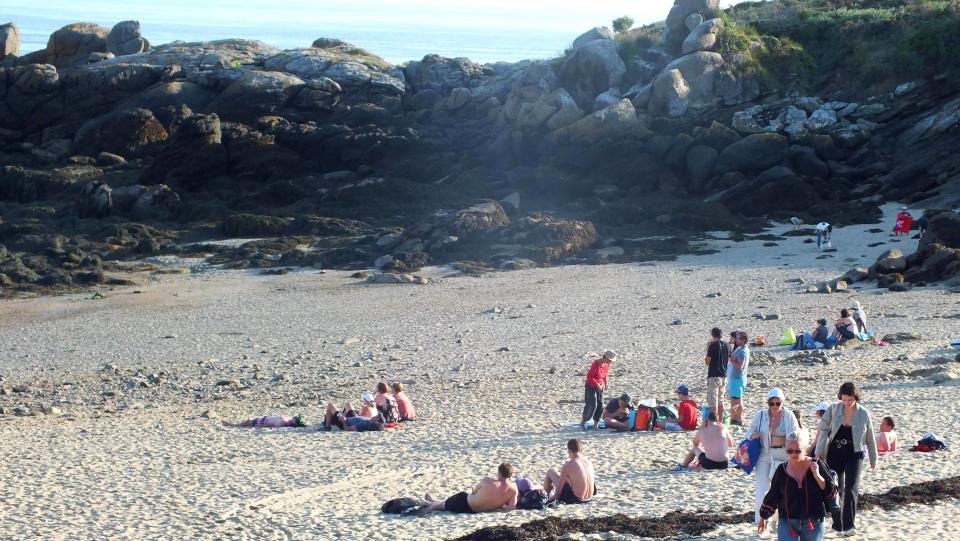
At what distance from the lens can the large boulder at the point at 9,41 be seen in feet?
193

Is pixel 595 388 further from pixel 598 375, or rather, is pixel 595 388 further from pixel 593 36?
pixel 593 36

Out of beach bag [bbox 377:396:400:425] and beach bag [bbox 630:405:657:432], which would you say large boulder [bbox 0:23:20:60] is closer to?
beach bag [bbox 377:396:400:425]

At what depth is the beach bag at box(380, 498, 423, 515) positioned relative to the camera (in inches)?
459

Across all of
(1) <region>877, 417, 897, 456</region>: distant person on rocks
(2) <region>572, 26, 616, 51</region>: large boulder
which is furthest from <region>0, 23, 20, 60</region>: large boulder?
(1) <region>877, 417, 897, 456</region>: distant person on rocks

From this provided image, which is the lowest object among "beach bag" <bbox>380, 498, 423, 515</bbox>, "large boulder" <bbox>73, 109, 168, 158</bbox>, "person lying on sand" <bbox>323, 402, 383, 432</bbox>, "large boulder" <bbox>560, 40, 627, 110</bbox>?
"person lying on sand" <bbox>323, 402, 383, 432</bbox>

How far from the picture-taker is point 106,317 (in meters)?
26.5

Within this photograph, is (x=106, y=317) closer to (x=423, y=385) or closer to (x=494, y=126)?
(x=423, y=385)

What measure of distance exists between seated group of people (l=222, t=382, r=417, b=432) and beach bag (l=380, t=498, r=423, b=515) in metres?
4.15

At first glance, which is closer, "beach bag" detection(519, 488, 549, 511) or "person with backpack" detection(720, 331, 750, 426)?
"beach bag" detection(519, 488, 549, 511)

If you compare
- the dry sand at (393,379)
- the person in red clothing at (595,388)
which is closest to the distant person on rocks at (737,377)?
the dry sand at (393,379)

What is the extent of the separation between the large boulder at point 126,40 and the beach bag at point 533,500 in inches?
2021

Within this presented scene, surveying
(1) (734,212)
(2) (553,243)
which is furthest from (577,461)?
(1) (734,212)

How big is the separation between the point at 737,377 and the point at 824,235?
17.2m

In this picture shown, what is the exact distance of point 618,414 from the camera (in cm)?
1533
